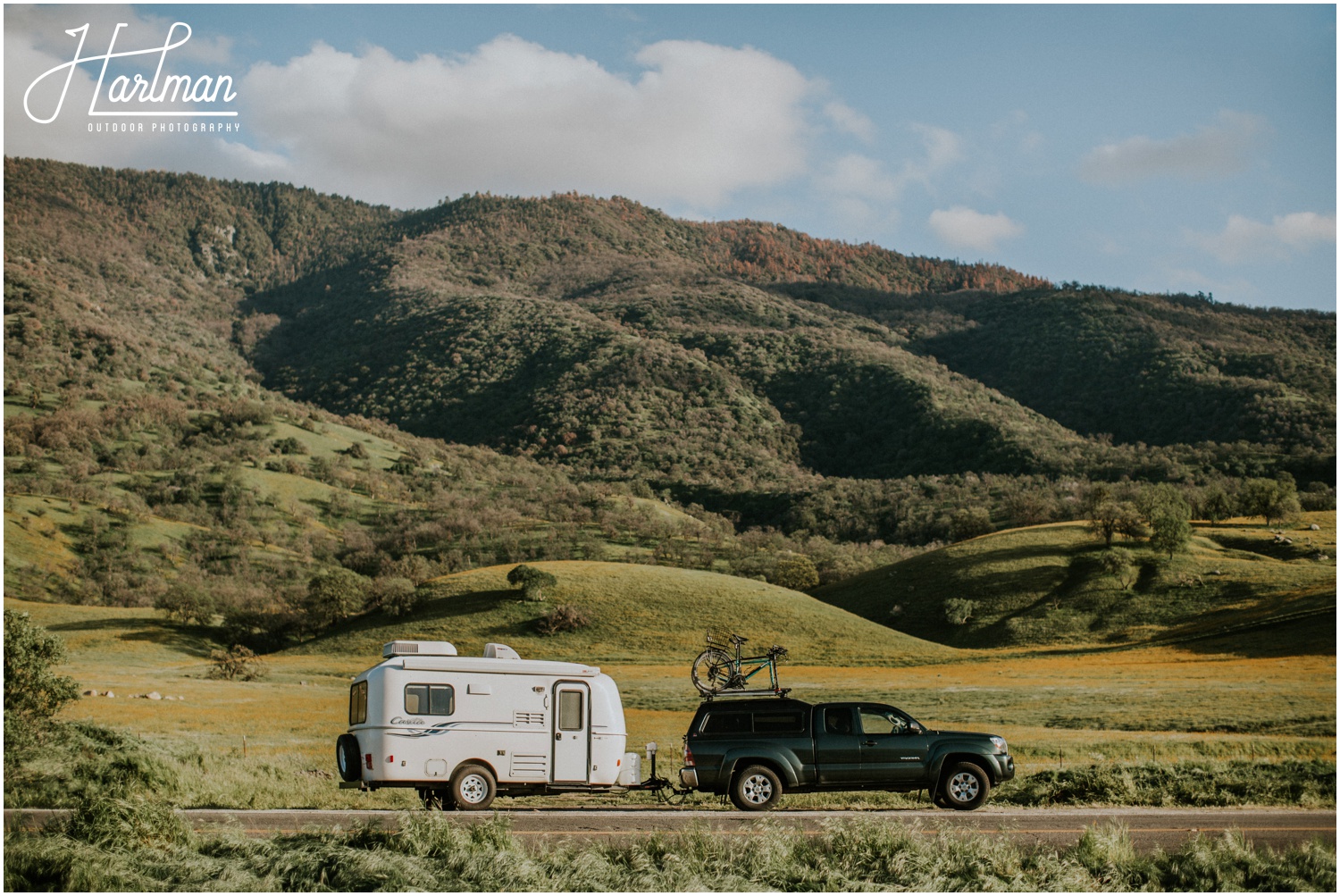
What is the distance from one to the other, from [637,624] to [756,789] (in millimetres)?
49819

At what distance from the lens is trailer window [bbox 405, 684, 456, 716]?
16688mm

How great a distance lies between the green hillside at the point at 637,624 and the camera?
61469mm

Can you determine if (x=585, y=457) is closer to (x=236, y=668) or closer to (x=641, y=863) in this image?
(x=236, y=668)

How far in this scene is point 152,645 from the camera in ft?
220

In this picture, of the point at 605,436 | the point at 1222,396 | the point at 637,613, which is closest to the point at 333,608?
the point at 637,613

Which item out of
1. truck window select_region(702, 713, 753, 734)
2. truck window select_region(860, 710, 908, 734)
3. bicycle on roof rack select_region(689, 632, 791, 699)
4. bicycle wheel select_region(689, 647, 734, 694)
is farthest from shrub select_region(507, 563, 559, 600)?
truck window select_region(860, 710, 908, 734)

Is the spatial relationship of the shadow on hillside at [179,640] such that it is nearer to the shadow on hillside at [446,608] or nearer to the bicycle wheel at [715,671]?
the shadow on hillside at [446,608]

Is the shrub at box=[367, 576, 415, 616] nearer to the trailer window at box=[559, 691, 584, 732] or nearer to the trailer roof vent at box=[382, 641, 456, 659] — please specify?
the trailer roof vent at box=[382, 641, 456, 659]

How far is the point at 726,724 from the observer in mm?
17359

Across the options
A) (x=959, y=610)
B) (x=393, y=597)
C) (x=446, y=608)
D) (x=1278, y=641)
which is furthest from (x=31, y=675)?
(x=959, y=610)

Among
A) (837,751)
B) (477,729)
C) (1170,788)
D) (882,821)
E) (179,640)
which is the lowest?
(179,640)

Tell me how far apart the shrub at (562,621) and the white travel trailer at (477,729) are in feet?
158

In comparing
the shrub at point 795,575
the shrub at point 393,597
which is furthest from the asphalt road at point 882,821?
the shrub at point 795,575

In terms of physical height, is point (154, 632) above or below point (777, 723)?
below
